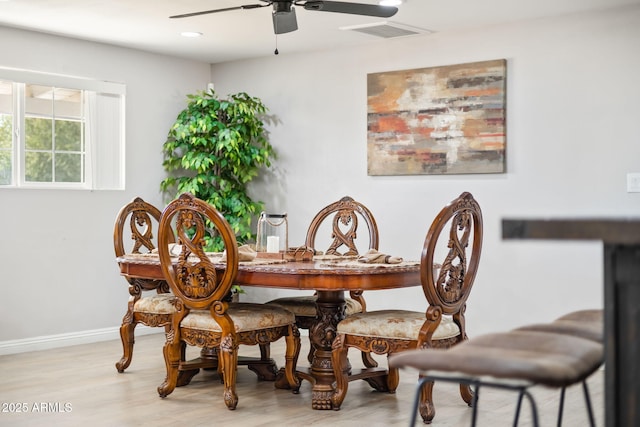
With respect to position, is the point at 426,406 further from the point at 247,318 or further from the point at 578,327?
the point at 578,327

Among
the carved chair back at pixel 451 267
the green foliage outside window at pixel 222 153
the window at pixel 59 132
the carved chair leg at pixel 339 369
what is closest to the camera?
the carved chair back at pixel 451 267

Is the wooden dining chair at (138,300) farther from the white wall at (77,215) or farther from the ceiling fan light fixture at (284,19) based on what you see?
the ceiling fan light fixture at (284,19)

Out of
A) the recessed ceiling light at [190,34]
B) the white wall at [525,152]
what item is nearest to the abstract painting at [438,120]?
the white wall at [525,152]

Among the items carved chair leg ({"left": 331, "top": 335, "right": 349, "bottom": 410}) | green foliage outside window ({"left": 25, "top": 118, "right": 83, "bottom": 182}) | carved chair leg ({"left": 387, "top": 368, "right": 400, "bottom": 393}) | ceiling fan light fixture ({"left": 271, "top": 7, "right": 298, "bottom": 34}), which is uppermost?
ceiling fan light fixture ({"left": 271, "top": 7, "right": 298, "bottom": 34})

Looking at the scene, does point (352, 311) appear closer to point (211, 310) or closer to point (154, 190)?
point (211, 310)

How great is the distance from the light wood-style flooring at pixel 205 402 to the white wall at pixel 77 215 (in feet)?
2.56

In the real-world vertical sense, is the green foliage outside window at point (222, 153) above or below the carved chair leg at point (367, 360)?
above

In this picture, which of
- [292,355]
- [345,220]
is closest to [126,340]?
[292,355]

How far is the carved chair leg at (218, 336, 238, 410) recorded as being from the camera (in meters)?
4.00

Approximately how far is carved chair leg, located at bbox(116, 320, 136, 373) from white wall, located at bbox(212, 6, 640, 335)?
207 cm

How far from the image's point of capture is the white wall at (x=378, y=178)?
525cm

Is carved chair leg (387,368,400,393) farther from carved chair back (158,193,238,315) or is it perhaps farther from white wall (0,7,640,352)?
white wall (0,7,640,352)

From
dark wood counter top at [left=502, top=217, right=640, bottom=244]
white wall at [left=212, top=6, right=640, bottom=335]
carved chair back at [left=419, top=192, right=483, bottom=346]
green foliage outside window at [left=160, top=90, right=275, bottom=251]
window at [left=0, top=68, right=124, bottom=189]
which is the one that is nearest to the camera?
dark wood counter top at [left=502, top=217, right=640, bottom=244]

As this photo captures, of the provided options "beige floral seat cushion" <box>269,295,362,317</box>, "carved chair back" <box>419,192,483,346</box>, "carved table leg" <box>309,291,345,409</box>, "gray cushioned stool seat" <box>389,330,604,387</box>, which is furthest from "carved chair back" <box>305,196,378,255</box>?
"gray cushioned stool seat" <box>389,330,604,387</box>
